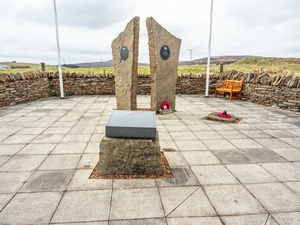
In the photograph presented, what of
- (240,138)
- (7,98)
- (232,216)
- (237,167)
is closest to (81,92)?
(7,98)

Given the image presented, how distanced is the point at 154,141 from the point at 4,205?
79.5 inches

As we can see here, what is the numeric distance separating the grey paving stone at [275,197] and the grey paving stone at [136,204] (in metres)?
1.29

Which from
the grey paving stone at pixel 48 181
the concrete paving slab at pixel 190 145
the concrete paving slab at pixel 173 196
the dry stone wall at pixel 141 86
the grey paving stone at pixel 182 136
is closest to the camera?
the concrete paving slab at pixel 173 196

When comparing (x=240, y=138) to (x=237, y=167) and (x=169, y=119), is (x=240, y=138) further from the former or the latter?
(x=169, y=119)

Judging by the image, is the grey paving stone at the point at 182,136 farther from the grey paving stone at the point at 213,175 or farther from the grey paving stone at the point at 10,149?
the grey paving stone at the point at 10,149

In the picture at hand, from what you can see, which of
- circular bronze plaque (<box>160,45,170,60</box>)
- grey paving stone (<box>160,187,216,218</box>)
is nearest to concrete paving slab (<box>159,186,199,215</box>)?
grey paving stone (<box>160,187,216,218</box>)

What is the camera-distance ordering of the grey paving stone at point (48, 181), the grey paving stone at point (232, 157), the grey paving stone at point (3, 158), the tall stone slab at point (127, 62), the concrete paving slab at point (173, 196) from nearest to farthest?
1. the concrete paving slab at point (173, 196)
2. the grey paving stone at point (48, 181)
3. the grey paving stone at point (3, 158)
4. the grey paving stone at point (232, 157)
5. the tall stone slab at point (127, 62)

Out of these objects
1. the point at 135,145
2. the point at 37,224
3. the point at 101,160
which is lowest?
the point at 37,224

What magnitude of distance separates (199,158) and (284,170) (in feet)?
4.37

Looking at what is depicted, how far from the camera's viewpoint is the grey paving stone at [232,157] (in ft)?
12.3

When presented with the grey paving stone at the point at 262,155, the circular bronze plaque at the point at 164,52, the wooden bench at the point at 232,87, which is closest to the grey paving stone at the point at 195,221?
the grey paving stone at the point at 262,155

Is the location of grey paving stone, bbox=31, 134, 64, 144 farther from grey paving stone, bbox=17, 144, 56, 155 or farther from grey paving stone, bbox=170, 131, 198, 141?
grey paving stone, bbox=170, 131, 198, 141

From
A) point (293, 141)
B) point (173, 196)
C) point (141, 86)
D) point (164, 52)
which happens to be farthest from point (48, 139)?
point (141, 86)

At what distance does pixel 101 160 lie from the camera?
3182 millimetres
